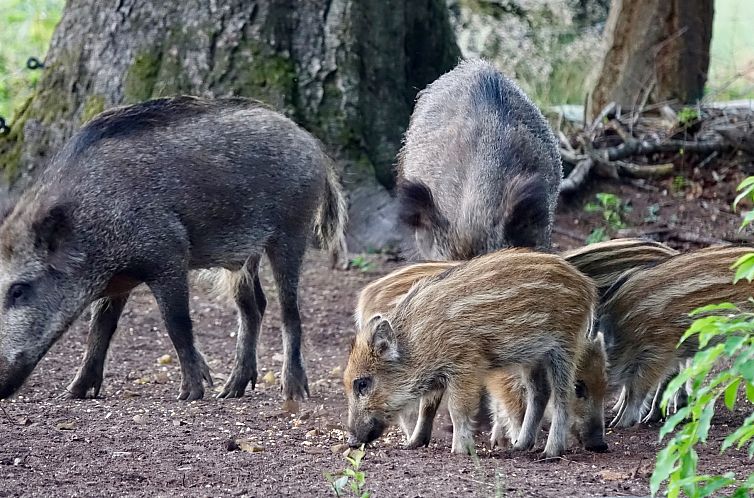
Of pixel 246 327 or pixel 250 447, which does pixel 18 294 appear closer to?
pixel 246 327

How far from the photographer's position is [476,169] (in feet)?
19.6

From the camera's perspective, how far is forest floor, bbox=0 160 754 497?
161 inches

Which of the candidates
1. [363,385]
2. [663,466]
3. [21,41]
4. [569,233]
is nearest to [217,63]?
[569,233]

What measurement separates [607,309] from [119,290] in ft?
8.08

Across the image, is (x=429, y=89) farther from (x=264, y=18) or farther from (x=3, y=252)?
(x=3, y=252)

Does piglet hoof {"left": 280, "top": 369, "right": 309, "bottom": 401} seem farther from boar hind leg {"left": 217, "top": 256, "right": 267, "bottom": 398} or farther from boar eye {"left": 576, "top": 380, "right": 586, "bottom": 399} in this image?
boar eye {"left": 576, "top": 380, "right": 586, "bottom": 399}

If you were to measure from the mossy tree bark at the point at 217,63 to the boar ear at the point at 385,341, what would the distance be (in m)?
3.77

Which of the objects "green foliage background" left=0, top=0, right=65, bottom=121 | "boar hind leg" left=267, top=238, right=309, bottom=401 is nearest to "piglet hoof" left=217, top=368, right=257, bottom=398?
"boar hind leg" left=267, top=238, right=309, bottom=401

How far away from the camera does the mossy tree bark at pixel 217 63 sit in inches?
323

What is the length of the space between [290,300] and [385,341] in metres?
1.56

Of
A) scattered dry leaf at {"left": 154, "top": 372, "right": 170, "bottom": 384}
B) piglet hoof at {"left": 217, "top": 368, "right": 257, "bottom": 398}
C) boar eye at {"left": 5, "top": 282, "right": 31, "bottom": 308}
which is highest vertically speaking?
boar eye at {"left": 5, "top": 282, "right": 31, "bottom": 308}

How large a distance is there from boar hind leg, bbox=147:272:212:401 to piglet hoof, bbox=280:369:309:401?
0.44m

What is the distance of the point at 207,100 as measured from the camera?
646 cm

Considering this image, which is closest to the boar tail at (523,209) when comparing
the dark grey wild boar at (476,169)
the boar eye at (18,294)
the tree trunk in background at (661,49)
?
the dark grey wild boar at (476,169)
